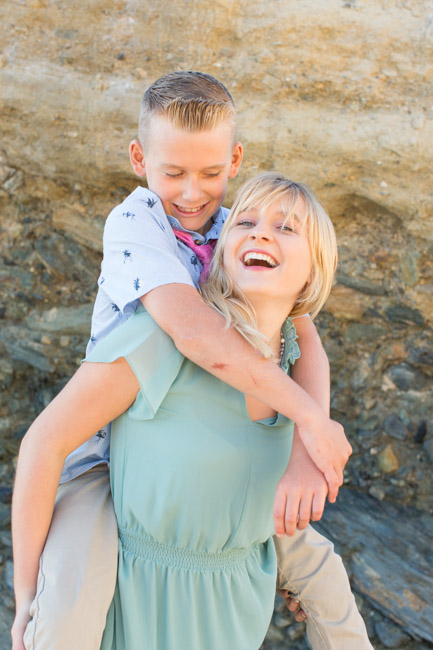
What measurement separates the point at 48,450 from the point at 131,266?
1.57 feet

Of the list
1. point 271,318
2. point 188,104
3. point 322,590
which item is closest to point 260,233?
point 271,318

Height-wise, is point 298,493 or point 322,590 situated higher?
point 298,493

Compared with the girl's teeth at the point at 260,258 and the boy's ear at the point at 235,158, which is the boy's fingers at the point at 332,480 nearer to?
the girl's teeth at the point at 260,258

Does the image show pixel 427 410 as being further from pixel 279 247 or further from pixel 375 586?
pixel 279 247

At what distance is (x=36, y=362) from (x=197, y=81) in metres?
1.84

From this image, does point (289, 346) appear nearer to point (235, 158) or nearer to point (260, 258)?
point (260, 258)

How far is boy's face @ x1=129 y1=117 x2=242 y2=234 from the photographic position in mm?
1855

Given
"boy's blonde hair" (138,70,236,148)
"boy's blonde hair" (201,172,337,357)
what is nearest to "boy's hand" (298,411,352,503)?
"boy's blonde hair" (201,172,337,357)

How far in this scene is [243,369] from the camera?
1585 millimetres

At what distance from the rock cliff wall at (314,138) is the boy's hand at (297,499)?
4.81ft

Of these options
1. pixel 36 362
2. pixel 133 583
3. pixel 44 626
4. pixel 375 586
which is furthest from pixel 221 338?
pixel 36 362

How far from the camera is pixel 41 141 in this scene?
10.5 ft

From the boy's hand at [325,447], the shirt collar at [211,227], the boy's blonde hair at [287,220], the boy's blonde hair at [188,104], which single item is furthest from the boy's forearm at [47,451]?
the boy's blonde hair at [188,104]

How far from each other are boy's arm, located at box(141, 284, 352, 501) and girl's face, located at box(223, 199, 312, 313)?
0.15m
